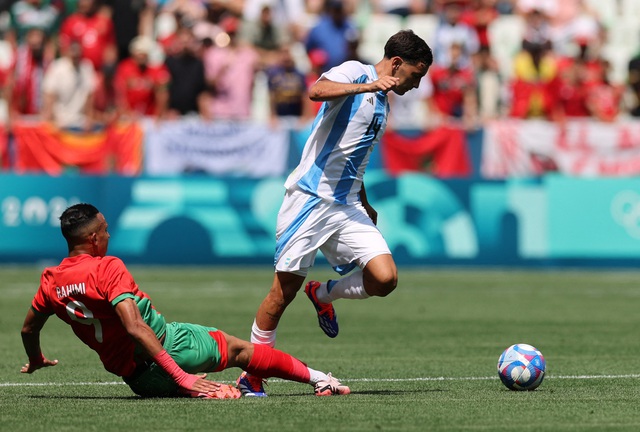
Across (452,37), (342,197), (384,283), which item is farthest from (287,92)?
(384,283)

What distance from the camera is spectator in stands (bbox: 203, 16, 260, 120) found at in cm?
2255

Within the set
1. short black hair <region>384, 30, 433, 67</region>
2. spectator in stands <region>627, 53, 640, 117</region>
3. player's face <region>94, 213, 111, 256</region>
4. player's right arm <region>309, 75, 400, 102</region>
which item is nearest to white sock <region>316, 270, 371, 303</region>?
player's right arm <region>309, 75, 400, 102</region>

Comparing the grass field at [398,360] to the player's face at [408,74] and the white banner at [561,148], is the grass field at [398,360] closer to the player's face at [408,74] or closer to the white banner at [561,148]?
the player's face at [408,74]

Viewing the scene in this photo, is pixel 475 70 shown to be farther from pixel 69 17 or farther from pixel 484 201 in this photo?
pixel 69 17

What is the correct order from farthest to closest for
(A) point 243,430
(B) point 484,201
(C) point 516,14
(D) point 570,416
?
1. (C) point 516,14
2. (B) point 484,201
3. (D) point 570,416
4. (A) point 243,430

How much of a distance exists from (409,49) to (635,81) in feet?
55.4

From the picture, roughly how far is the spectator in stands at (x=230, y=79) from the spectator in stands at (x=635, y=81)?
723cm

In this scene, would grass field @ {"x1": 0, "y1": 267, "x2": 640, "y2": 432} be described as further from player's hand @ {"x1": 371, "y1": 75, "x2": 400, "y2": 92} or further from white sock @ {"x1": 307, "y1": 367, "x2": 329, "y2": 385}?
player's hand @ {"x1": 371, "y1": 75, "x2": 400, "y2": 92}

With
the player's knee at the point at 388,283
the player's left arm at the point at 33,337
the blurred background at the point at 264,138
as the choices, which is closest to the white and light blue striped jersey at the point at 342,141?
the player's knee at the point at 388,283

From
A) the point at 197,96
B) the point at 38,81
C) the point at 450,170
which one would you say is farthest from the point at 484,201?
the point at 38,81

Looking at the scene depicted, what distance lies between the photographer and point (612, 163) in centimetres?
2278

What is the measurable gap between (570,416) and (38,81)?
16546 mm

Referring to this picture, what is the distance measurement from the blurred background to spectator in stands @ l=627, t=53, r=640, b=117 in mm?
37

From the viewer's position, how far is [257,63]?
23.6 m
